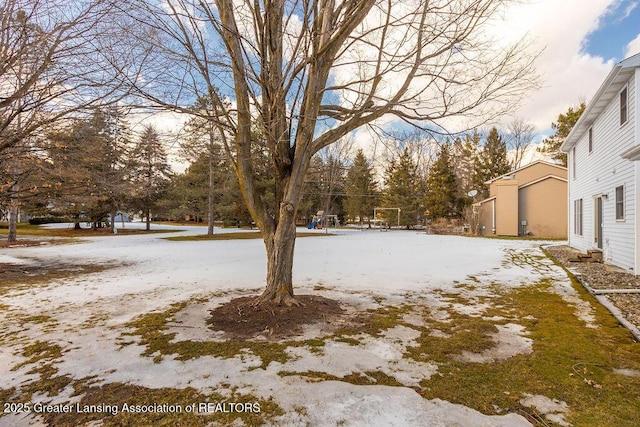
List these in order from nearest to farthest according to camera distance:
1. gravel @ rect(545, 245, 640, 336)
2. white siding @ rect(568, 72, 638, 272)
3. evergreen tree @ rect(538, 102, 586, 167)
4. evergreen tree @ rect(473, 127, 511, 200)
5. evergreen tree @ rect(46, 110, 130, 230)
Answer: gravel @ rect(545, 245, 640, 336) < evergreen tree @ rect(46, 110, 130, 230) < white siding @ rect(568, 72, 638, 272) < evergreen tree @ rect(538, 102, 586, 167) < evergreen tree @ rect(473, 127, 511, 200)

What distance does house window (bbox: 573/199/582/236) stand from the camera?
12.8 meters

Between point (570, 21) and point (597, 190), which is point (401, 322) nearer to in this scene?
point (570, 21)

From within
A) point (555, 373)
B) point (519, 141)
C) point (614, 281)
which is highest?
point (519, 141)

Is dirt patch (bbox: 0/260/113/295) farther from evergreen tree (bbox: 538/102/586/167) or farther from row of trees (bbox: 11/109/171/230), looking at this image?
evergreen tree (bbox: 538/102/586/167)

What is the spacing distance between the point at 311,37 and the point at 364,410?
375cm

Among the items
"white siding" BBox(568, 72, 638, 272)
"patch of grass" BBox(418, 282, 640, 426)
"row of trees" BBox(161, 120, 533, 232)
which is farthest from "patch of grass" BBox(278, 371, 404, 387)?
"row of trees" BBox(161, 120, 533, 232)

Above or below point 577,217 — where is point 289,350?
below

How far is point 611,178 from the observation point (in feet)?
29.1

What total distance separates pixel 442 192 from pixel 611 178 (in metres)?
21.9

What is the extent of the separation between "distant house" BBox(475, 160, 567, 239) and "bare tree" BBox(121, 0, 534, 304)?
1950 centimetres

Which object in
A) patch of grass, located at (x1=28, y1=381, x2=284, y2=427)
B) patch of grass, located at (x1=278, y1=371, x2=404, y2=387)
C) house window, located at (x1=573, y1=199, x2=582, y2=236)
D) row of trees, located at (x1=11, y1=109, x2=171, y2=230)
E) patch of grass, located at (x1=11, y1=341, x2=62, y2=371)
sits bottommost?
patch of grass, located at (x1=11, y1=341, x2=62, y2=371)

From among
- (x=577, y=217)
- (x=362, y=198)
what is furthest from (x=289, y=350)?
(x=362, y=198)

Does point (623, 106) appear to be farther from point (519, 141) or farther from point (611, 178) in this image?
point (519, 141)

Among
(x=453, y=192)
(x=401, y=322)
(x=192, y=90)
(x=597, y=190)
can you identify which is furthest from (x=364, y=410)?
(x=453, y=192)
